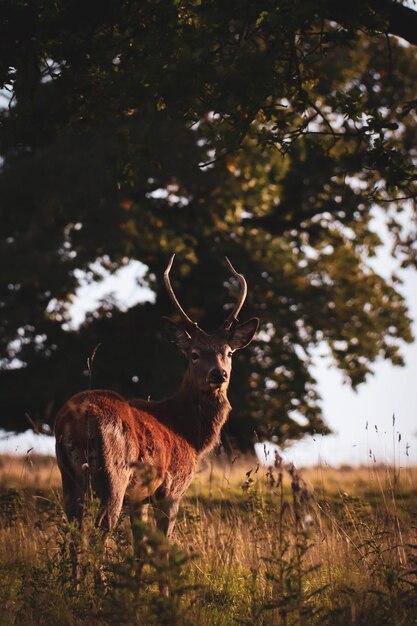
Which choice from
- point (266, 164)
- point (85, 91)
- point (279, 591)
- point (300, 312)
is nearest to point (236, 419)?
point (300, 312)

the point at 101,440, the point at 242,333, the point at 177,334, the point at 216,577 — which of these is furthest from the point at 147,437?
the point at 242,333

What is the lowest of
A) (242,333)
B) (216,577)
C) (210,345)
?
(216,577)

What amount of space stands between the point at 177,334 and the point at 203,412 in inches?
35.0

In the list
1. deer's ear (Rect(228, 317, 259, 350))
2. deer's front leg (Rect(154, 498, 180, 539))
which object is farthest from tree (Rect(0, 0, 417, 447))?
deer's front leg (Rect(154, 498, 180, 539))

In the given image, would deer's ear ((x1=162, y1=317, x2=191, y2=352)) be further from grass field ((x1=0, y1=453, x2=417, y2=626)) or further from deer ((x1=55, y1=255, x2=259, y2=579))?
grass field ((x1=0, y1=453, x2=417, y2=626))

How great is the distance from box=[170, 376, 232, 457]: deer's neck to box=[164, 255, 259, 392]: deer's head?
0.09m

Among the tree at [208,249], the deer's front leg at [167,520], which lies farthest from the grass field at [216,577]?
the tree at [208,249]

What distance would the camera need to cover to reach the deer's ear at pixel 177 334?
30.7ft

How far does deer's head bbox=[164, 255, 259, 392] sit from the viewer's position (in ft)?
28.8

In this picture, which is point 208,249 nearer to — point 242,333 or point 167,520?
point 242,333

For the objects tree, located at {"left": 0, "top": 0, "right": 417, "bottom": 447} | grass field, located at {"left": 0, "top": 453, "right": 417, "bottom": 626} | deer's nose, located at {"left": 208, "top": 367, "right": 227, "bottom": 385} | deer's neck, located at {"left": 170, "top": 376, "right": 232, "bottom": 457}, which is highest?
tree, located at {"left": 0, "top": 0, "right": 417, "bottom": 447}

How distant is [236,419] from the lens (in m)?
19.7

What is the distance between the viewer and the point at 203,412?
29.4 ft

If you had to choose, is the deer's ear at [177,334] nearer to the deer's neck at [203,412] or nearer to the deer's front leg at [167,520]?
the deer's neck at [203,412]
